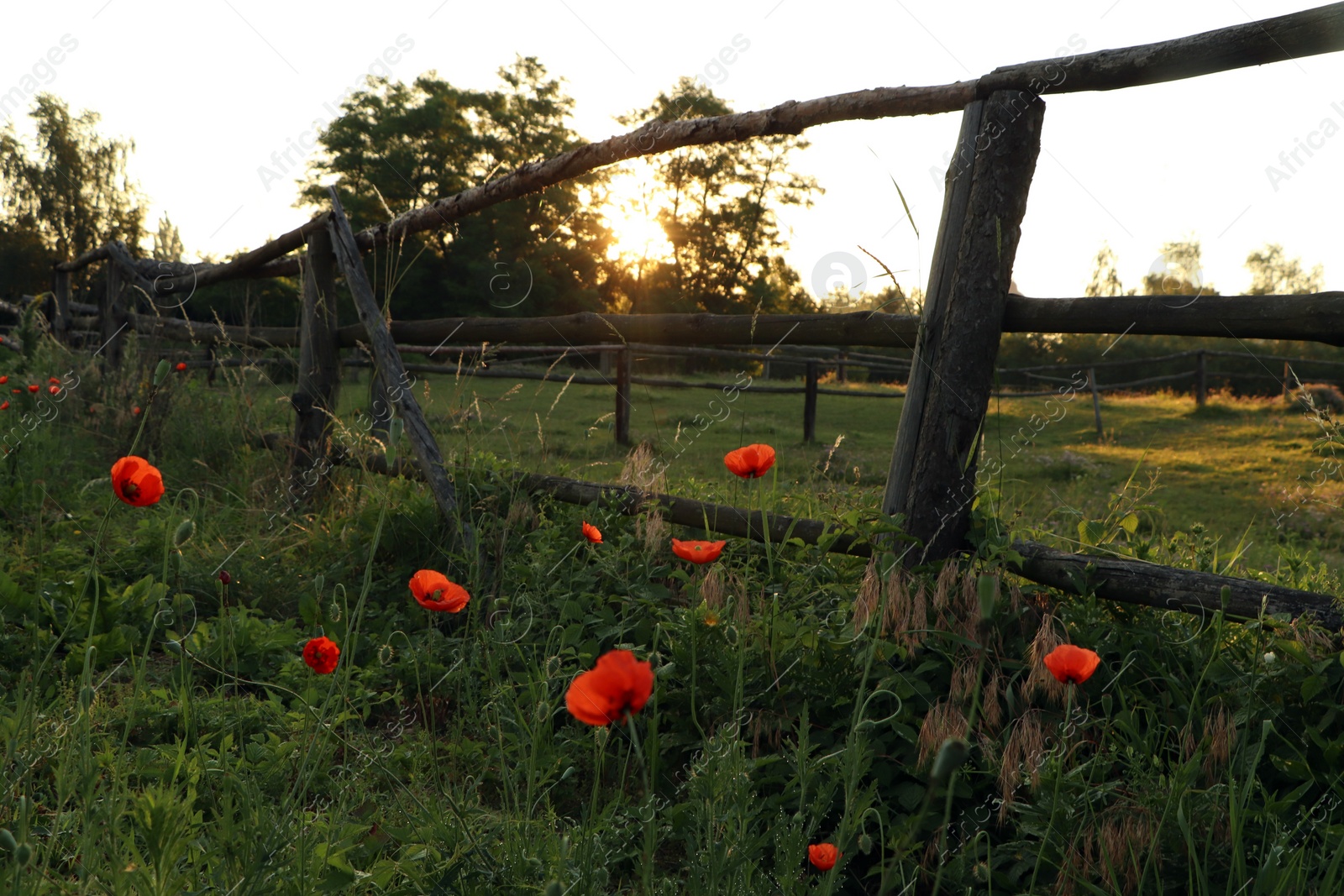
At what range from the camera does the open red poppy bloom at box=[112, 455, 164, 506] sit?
4.89ft

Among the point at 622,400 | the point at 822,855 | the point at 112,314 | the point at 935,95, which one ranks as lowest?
the point at 822,855

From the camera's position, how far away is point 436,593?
150 centimetres

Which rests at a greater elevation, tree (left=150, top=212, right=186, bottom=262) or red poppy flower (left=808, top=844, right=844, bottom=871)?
tree (left=150, top=212, right=186, bottom=262)

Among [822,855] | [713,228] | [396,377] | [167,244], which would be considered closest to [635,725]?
[822,855]

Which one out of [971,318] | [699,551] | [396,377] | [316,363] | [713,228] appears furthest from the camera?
[713,228]

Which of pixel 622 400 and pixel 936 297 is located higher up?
pixel 936 297

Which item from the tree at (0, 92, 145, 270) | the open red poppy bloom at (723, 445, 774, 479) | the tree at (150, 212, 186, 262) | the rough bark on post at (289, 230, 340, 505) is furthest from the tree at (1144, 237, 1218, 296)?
the tree at (0, 92, 145, 270)

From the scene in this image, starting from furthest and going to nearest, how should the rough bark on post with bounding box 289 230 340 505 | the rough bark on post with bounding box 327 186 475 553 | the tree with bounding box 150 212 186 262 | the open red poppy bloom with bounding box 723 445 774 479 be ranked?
1. the tree with bounding box 150 212 186 262
2. the rough bark on post with bounding box 289 230 340 505
3. the rough bark on post with bounding box 327 186 475 553
4. the open red poppy bloom with bounding box 723 445 774 479

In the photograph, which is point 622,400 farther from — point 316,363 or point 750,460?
point 750,460

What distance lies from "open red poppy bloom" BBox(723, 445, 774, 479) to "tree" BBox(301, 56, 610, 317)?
2776cm

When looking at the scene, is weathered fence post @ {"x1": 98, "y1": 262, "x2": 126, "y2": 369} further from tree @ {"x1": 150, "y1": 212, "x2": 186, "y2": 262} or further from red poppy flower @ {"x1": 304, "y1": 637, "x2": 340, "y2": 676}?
red poppy flower @ {"x1": 304, "y1": 637, "x2": 340, "y2": 676}

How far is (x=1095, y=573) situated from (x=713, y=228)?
27.4 m

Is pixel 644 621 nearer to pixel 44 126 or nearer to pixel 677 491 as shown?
pixel 677 491

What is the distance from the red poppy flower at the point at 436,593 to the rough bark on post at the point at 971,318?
1.25 metres
